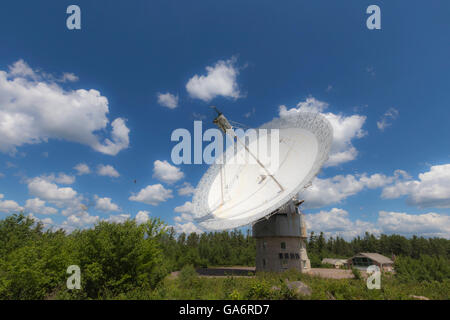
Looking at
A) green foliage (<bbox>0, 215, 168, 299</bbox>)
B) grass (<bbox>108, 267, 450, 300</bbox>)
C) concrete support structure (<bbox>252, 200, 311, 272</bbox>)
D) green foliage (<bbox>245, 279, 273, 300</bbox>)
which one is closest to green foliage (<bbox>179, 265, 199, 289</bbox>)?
grass (<bbox>108, 267, 450, 300</bbox>)

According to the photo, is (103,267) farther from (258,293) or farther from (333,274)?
(333,274)

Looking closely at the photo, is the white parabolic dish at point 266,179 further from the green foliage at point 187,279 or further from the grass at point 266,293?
the grass at point 266,293

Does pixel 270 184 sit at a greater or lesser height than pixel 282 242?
greater

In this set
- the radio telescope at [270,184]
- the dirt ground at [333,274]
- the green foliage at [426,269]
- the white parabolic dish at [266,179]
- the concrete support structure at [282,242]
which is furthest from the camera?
the green foliage at [426,269]

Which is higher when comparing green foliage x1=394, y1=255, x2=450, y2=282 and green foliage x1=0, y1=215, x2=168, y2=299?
green foliage x1=0, y1=215, x2=168, y2=299

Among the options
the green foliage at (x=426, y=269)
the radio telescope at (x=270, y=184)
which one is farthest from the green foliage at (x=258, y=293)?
the green foliage at (x=426, y=269)

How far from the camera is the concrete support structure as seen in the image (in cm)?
3212

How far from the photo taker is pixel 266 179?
98.4 feet

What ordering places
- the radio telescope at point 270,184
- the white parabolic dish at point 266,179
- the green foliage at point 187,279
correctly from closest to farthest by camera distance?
1. the green foliage at point 187,279
2. the white parabolic dish at point 266,179
3. the radio telescope at point 270,184

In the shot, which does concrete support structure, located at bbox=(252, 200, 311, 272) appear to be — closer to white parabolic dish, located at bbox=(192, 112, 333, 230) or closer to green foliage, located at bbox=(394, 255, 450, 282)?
white parabolic dish, located at bbox=(192, 112, 333, 230)

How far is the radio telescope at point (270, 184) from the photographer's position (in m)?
24.8

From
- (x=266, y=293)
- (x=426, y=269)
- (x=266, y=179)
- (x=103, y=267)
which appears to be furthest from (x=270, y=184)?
(x=426, y=269)

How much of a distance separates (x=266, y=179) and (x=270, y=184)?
138 cm
